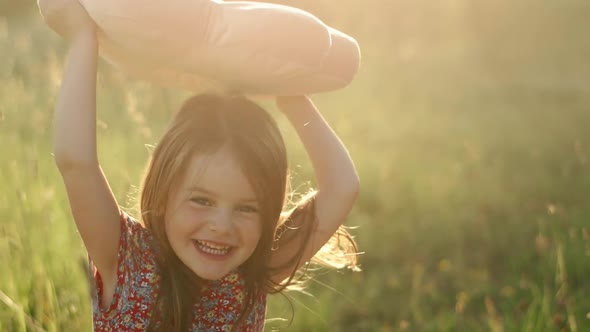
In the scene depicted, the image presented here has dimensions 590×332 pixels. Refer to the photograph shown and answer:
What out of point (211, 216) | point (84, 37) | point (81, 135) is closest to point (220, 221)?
point (211, 216)

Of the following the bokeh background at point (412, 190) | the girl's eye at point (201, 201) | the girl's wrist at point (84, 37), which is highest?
the girl's wrist at point (84, 37)

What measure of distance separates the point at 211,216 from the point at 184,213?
67 millimetres

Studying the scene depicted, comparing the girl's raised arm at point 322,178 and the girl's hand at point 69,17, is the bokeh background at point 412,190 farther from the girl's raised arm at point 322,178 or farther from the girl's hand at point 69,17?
the girl's hand at point 69,17

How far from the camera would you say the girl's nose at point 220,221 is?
1576 millimetres

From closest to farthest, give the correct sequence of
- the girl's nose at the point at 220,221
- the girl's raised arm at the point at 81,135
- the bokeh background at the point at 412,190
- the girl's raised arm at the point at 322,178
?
the girl's raised arm at the point at 81,135
the girl's nose at the point at 220,221
the girl's raised arm at the point at 322,178
the bokeh background at the point at 412,190

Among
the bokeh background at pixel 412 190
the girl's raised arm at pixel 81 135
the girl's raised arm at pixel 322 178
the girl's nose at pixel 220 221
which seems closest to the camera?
the girl's raised arm at pixel 81 135

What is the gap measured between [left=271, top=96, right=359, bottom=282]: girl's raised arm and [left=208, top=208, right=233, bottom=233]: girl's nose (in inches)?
12.5

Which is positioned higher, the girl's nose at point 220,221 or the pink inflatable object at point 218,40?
the pink inflatable object at point 218,40

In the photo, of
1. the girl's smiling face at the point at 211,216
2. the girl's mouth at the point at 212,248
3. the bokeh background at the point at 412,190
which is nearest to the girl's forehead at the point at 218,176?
the girl's smiling face at the point at 211,216

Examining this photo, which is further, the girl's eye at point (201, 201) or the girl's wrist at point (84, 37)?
the girl's eye at point (201, 201)

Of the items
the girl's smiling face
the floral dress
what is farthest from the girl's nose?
the floral dress

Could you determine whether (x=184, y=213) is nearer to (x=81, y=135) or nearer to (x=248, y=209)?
(x=248, y=209)

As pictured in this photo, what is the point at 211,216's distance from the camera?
5.25 feet

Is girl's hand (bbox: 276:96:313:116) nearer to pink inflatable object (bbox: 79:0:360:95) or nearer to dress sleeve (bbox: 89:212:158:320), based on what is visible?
pink inflatable object (bbox: 79:0:360:95)
